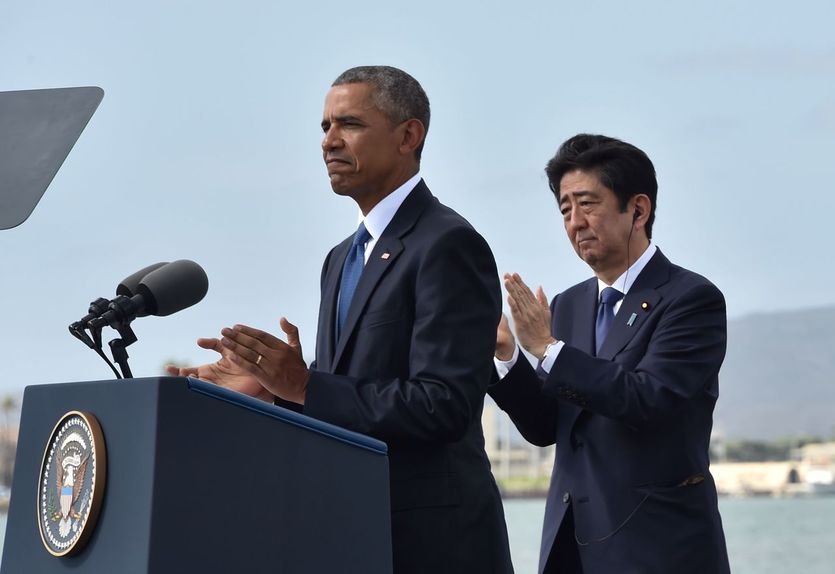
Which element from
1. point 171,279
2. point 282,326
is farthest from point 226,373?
point 171,279

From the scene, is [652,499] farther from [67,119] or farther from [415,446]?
[67,119]

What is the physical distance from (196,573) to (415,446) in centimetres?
68

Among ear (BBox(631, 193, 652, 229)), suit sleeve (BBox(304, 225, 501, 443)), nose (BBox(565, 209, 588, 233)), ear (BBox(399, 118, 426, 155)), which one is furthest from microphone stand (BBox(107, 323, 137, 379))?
ear (BBox(631, 193, 652, 229))

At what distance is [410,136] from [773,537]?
34.1m

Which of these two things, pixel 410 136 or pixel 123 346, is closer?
pixel 123 346

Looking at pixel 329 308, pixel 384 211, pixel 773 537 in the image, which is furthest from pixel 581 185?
pixel 773 537

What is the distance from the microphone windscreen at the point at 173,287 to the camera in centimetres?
215

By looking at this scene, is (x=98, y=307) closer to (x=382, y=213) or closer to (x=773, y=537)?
(x=382, y=213)

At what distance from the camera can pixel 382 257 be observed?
2582 mm

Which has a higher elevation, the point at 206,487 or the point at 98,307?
the point at 98,307

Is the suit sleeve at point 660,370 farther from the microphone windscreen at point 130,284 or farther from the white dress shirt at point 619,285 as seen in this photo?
the microphone windscreen at point 130,284

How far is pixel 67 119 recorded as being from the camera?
7.88ft

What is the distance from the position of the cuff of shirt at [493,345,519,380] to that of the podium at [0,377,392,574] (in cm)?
109

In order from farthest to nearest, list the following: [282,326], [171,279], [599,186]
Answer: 1. [599,186]
2. [282,326]
3. [171,279]
